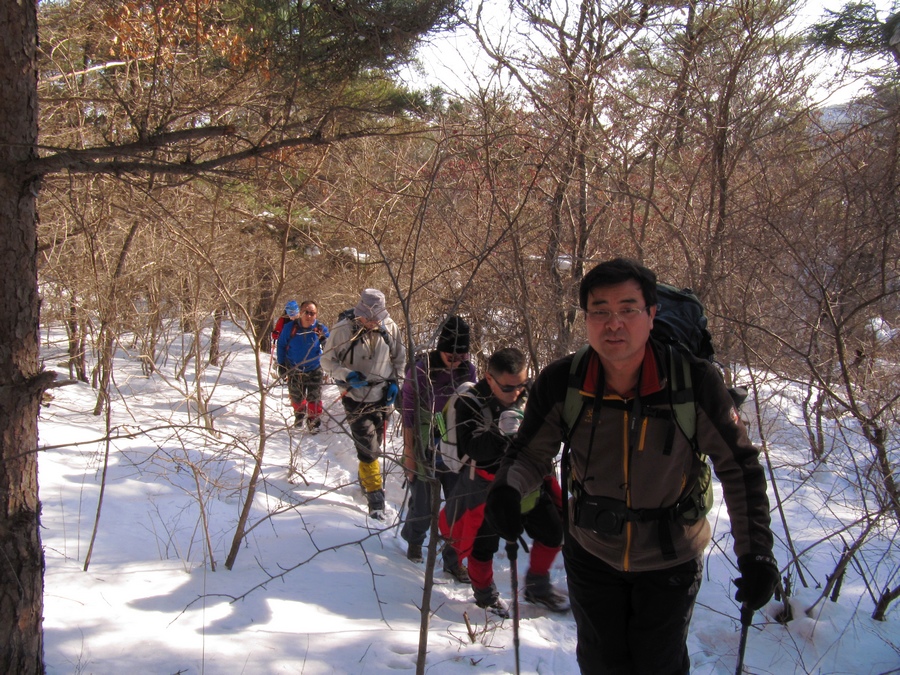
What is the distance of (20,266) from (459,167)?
3876 millimetres

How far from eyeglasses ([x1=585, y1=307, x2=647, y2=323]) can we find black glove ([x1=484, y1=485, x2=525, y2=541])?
66 cm

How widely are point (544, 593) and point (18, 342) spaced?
9.81 ft

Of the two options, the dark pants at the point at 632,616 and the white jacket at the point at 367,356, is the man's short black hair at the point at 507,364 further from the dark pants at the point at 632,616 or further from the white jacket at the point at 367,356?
the white jacket at the point at 367,356

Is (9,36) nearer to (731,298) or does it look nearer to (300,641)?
(300,641)

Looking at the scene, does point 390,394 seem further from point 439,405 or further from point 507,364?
point 507,364

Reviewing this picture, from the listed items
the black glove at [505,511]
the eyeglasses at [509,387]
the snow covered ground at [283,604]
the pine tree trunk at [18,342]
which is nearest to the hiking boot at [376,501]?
the snow covered ground at [283,604]

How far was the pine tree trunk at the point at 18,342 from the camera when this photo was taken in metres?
2.29

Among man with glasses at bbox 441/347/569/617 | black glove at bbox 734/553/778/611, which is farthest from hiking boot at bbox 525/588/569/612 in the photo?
black glove at bbox 734/553/778/611

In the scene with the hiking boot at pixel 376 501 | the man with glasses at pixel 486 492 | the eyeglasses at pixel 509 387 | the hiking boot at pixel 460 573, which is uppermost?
the eyeglasses at pixel 509 387

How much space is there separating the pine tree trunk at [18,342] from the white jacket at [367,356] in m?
2.38

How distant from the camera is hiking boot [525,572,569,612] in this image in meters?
3.78

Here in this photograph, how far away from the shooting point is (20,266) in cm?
233

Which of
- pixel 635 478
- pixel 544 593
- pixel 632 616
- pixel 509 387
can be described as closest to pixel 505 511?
Result: pixel 635 478

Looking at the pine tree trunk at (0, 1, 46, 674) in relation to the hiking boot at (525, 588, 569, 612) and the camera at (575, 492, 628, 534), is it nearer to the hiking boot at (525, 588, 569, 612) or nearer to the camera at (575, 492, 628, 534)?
the camera at (575, 492, 628, 534)
